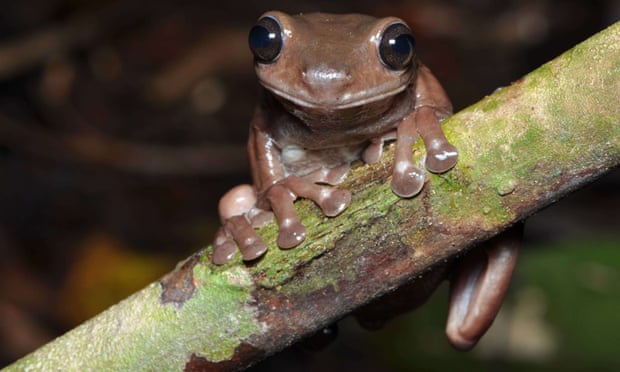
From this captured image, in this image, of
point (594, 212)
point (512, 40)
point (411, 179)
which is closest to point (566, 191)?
point (411, 179)

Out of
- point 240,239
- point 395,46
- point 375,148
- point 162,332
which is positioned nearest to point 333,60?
point 395,46

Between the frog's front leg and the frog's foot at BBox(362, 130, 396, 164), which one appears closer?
the frog's front leg

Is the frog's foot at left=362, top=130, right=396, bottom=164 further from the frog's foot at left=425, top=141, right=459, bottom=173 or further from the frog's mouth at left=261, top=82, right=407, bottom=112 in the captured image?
the frog's foot at left=425, top=141, right=459, bottom=173

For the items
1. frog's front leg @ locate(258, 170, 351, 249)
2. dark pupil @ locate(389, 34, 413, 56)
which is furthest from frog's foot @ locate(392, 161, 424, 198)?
dark pupil @ locate(389, 34, 413, 56)

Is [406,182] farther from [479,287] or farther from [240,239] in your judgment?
[479,287]

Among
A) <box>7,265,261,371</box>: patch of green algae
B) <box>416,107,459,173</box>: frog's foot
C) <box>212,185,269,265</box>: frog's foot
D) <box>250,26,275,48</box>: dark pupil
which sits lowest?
<box>7,265,261,371</box>: patch of green algae

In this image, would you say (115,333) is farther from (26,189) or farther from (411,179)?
(26,189)

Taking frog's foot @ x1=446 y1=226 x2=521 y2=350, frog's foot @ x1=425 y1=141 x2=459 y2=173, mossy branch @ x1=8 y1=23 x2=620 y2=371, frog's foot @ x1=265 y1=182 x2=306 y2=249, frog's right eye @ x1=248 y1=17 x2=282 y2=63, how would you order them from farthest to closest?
frog's foot @ x1=446 y1=226 x2=521 y2=350 → frog's right eye @ x1=248 y1=17 x2=282 y2=63 → frog's foot @ x1=265 y1=182 x2=306 y2=249 → frog's foot @ x1=425 y1=141 x2=459 y2=173 → mossy branch @ x1=8 y1=23 x2=620 y2=371

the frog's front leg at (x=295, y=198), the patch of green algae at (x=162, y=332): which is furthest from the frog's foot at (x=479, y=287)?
the patch of green algae at (x=162, y=332)

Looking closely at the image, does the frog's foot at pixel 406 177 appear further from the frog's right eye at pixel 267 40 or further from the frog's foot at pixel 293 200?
the frog's right eye at pixel 267 40
